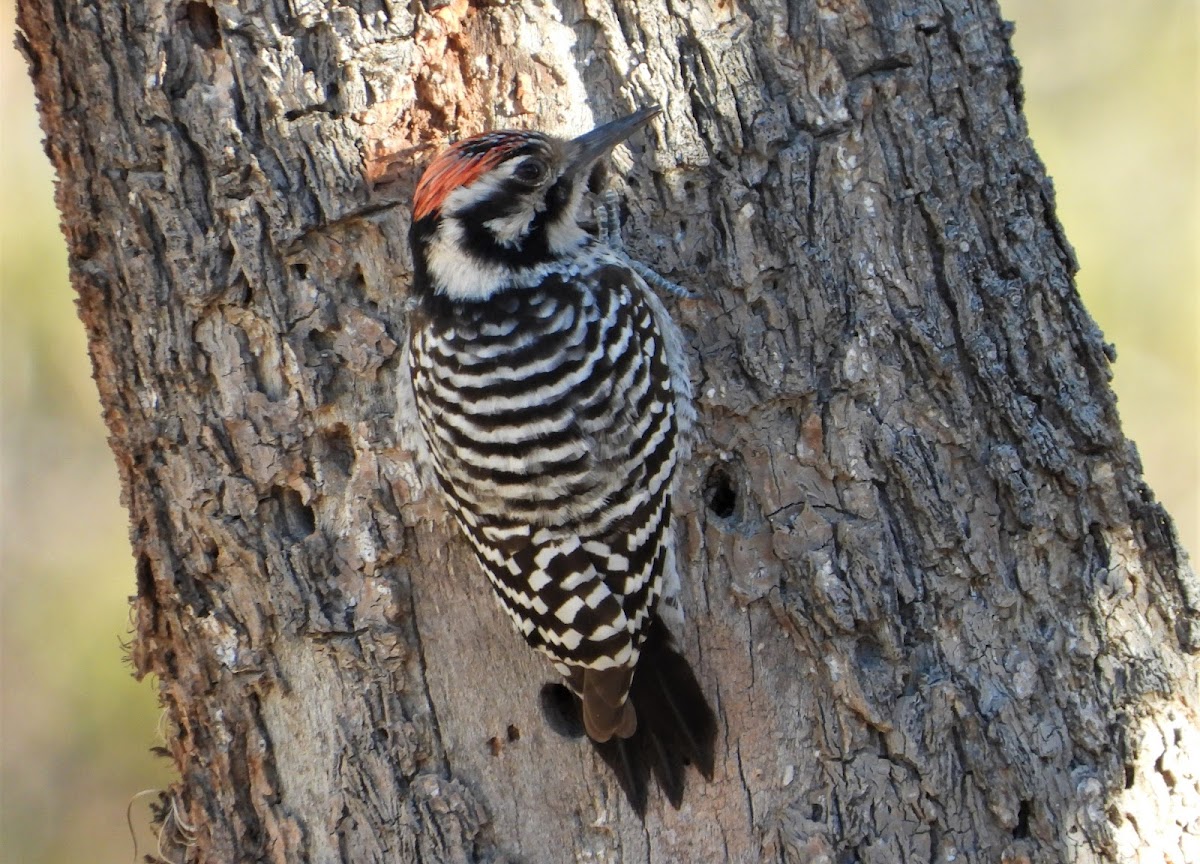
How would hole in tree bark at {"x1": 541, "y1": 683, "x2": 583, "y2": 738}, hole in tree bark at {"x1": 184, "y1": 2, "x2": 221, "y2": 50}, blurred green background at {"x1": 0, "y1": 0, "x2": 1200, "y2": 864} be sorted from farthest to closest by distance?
blurred green background at {"x1": 0, "y1": 0, "x2": 1200, "y2": 864}
hole in tree bark at {"x1": 541, "y1": 683, "x2": 583, "y2": 738}
hole in tree bark at {"x1": 184, "y1": 2, "x2": 221, "y2": 50}

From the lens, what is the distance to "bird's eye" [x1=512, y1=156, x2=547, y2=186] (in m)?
3.24

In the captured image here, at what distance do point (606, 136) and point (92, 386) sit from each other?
181 inches

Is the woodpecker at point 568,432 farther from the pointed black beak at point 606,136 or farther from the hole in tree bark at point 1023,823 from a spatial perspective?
the hole in tree bark at point 1023,823

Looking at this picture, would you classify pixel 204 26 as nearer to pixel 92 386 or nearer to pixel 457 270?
pixel 457 270

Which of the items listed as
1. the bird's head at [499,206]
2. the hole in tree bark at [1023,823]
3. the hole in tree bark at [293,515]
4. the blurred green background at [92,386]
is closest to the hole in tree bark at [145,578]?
the hole in tree bark at [293,515]

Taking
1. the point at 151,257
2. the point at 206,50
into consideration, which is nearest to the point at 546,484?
the point at 151,257

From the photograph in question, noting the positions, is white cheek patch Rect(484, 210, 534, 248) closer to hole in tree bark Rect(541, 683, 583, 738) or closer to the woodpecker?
the woodpecker

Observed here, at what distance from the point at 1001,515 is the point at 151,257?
2.41 metres

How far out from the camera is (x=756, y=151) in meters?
3.21

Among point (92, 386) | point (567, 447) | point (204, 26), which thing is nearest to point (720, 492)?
point (567, 447)

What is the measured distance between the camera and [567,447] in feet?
10.3

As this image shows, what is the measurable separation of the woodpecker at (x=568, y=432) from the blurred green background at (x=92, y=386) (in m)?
3.72

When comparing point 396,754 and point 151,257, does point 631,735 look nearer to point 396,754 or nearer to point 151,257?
point 396,754

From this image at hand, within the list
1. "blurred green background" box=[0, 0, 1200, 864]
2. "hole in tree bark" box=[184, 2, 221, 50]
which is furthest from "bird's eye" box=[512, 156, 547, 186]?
"blurred green background" box=[0, 0, 1200, 864]
